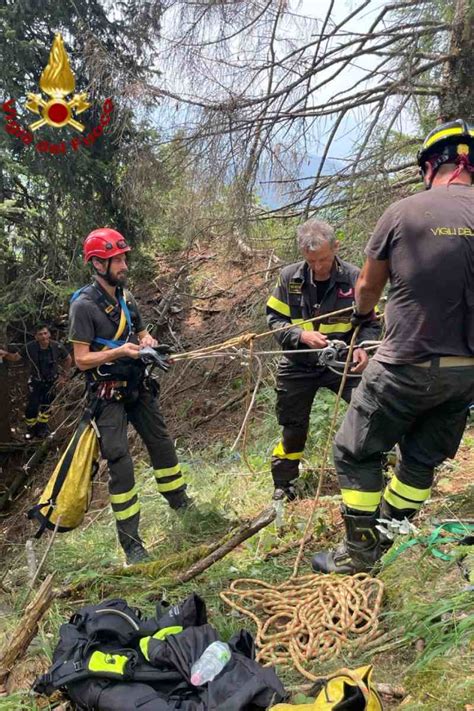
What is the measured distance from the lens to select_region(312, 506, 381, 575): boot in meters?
2.54

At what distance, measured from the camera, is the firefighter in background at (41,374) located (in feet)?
26.1

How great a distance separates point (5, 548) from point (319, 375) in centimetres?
404

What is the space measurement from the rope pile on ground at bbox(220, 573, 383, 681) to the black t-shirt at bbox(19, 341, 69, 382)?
5964 mm

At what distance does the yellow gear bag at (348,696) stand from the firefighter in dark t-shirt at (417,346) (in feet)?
3.07

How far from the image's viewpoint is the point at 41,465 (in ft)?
25.3

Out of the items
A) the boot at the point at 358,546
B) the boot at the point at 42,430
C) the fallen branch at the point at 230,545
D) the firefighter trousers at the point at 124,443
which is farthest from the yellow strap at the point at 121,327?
the boot at the point at 42,430

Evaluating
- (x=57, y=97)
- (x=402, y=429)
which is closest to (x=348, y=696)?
(x=402, y=429)

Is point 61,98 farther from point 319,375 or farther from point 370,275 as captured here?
point 370,275

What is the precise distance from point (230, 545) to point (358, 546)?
0.67m

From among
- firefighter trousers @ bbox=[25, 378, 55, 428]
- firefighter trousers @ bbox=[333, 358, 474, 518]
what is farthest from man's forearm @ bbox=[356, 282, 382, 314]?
firefighter trousers @ bbox=[25, 378, 55, 428]

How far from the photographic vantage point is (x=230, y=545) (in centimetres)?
289

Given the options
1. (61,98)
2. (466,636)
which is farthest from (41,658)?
(61,98)

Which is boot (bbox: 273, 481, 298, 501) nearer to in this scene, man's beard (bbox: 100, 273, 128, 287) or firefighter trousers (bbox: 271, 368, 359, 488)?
firefighter trousers (bbox: 271, 368, 359, 488)

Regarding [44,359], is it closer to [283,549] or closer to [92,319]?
[92,319]
